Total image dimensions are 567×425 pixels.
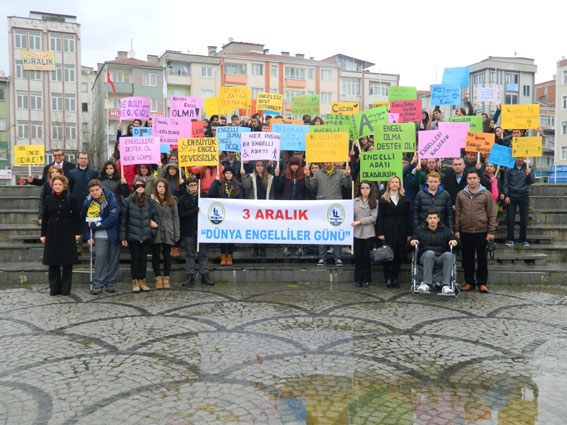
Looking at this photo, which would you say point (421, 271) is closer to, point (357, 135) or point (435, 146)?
point (435, 146)

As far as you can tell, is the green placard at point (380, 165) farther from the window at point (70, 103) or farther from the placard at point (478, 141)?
the window at point (70, 103)

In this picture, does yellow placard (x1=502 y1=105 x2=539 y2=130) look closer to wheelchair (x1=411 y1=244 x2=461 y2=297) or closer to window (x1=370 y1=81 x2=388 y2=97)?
wheelchair (x1=411 y1=244 x2=461 y2=297)

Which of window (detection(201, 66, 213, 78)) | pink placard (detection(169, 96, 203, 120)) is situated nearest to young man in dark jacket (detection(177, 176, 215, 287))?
pink placard (detection(169, 96, 203, 120))

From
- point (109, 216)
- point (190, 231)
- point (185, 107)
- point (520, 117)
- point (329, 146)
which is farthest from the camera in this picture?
point (185, 107)

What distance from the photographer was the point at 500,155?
10.9 metres

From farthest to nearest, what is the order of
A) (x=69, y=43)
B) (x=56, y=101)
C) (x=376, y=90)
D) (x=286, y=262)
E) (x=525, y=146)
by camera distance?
(x=376, y=90) < (x=69, y=43) < (x=56, y=101) < (x=525, y=146) < (x=286, y=262)

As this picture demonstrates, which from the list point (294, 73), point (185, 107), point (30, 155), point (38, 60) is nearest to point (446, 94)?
point (185, 107)

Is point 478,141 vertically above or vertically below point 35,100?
below

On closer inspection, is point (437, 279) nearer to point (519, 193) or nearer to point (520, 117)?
point (519, 193)

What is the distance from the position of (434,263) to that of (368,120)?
13.8 feet

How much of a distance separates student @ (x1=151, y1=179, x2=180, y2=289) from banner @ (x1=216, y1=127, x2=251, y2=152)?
212cm

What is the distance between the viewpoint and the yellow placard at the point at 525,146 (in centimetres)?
1100

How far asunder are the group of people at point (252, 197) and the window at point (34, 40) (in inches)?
2030

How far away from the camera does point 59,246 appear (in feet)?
28.5
